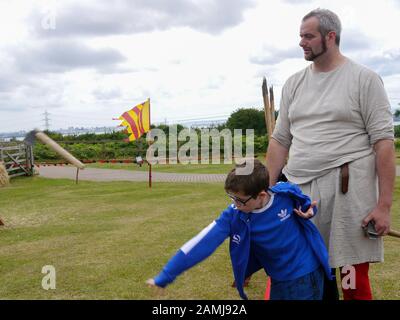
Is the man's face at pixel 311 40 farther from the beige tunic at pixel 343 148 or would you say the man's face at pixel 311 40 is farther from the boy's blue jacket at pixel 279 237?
the boy's blue jacket at pixel 279 237

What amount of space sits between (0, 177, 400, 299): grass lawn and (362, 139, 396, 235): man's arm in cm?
142

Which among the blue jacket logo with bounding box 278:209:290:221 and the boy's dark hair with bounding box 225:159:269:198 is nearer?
the boy's dark hair with bounding box 225:159:269:198

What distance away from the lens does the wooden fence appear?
64.4 ft

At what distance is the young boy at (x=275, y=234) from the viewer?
256 centimetres

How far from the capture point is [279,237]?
2.69 metres

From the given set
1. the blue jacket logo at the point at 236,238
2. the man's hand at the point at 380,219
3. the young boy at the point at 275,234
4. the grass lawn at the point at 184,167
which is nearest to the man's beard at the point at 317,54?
the young boy at the point at 275,234

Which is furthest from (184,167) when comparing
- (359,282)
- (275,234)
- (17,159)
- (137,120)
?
(275,234)

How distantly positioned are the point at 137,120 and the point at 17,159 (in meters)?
10.9

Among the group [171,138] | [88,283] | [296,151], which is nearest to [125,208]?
[88,283]

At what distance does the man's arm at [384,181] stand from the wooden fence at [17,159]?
743 inches

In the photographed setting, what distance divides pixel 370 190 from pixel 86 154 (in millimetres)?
27123

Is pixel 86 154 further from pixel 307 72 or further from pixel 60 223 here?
pixel 307 72

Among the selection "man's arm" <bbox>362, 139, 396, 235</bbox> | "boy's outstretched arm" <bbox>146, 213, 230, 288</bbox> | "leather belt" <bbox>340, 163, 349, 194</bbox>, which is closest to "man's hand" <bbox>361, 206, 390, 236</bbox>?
"man's arm" <bbox>362, 139, 396, 235</bbox>

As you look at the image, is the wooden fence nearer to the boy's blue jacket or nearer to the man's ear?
the boy's blue jacket
